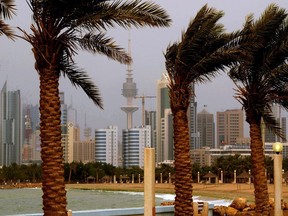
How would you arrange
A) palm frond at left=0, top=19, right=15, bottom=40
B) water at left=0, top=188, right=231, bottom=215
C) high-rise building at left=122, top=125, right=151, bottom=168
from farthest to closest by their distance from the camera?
1. high-rise building at left=122, top=125, right=151, bottom=168
2. water at left=0, top=188, right=231, bottom=215
3. palm frond at left=0, top=19, right=15, bottom=40

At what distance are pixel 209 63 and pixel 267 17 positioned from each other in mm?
1973

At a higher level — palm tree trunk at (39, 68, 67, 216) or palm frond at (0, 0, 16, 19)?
palm frond at (0, 0, 16, 19)

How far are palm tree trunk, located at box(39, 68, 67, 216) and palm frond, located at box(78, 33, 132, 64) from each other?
988 millimetres

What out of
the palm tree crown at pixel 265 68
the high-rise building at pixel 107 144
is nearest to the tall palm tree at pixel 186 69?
the palm tree crown at pixel 265 68

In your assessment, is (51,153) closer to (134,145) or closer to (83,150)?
(134,145)

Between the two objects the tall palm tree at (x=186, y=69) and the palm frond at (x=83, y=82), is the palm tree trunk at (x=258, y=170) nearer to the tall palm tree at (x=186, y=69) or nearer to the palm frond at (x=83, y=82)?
the tall palm tree at (x=186, y=69)

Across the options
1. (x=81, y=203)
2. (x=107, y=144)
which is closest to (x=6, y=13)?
(x=81, y=203)

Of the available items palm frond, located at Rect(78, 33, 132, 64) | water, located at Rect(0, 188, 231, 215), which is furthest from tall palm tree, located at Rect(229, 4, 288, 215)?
water, located at Rect(0, 188, 231, 215)

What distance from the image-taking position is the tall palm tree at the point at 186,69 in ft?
34.2

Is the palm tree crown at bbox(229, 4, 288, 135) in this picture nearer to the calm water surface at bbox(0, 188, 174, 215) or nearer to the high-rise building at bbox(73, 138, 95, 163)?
the calm water surface at bbox(0, 188, 174, 215)

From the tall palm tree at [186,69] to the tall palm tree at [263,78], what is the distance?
4.04 feet

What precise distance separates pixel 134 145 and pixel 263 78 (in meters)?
139

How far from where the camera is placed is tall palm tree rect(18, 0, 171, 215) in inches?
292

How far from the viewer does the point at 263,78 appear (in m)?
12.1
